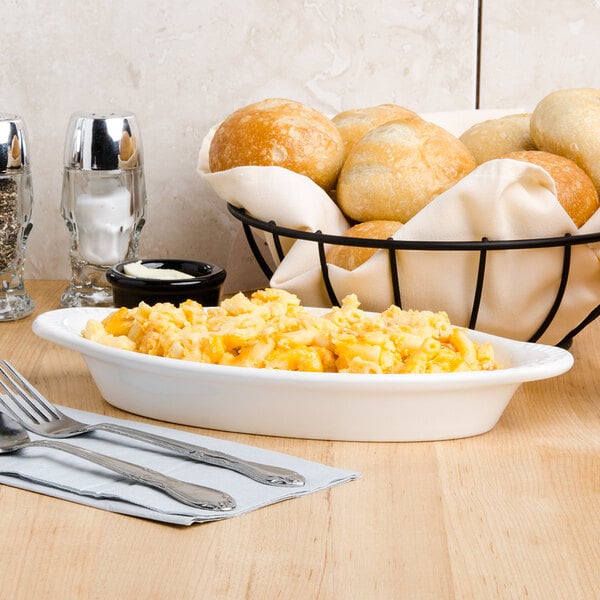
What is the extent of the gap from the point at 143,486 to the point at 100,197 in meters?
0.61

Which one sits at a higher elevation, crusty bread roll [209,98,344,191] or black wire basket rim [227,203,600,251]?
crusty bread roll [209,98,344,191]

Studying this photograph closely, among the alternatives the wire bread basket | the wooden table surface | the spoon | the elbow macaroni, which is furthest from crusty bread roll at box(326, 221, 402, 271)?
the spoon

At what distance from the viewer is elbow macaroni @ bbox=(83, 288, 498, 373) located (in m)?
0.73

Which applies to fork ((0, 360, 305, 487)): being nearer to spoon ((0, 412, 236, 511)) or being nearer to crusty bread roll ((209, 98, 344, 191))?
spoon ((0, 412, 236, 511))

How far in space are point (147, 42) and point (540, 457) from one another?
32.5 inches

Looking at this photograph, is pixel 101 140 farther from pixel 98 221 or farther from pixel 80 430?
pixel 80 430

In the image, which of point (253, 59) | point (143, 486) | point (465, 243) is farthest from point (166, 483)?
point (253, 59)

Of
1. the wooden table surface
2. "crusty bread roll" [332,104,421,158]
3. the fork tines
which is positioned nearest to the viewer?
the wooden table surface

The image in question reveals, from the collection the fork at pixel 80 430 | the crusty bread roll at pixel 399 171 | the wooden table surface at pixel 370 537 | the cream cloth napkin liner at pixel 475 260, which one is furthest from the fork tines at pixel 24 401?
the crusty bread roll at pixel 399 171

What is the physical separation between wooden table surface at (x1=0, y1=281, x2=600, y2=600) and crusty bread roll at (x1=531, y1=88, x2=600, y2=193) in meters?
0.34

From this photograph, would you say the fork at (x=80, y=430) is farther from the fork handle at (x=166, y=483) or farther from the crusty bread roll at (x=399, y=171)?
the crusty bread roll at (x=399, y=171)

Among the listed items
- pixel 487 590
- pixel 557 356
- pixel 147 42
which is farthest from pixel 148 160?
pixel 487 590

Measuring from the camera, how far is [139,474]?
64cm

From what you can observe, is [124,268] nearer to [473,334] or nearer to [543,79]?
[473,334]
